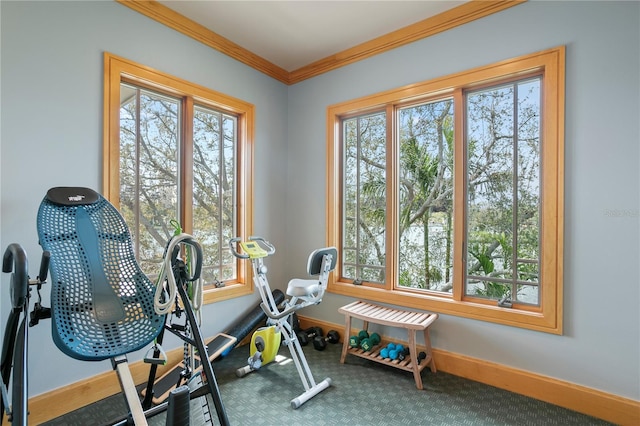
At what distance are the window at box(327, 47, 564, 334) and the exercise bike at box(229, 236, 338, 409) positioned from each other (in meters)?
0.95

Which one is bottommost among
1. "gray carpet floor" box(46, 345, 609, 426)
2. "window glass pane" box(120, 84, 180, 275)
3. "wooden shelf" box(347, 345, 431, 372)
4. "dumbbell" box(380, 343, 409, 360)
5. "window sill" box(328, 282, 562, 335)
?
"gray carpet floor" box(46, 345, 609, 426)

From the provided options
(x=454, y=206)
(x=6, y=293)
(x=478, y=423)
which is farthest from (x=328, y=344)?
(x=6, y=293)

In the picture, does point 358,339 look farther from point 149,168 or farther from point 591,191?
point 149,168

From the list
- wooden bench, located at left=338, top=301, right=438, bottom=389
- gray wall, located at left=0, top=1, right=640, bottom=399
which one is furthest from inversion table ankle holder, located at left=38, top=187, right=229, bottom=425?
wooden bench, located at left=338, top=301, right=438, bottom=389

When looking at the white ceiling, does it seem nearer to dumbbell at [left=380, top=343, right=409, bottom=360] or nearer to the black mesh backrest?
the black mesh backrest

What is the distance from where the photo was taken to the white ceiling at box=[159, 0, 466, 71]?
259 cm

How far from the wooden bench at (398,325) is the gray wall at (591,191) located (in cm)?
32

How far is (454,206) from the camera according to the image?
2.74m

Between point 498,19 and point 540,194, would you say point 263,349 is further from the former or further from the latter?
point 498,19

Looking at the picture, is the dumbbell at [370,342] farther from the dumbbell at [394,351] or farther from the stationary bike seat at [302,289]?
the stationary bike seat at [302,289]

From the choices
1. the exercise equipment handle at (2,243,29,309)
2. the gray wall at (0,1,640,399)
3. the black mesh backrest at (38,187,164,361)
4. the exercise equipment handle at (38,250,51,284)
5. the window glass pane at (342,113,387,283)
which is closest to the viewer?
the exercise equipment handle at (2,243,29,309)

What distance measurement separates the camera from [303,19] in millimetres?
2795

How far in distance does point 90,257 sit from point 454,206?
260 cm

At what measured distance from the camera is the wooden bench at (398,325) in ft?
8.23
